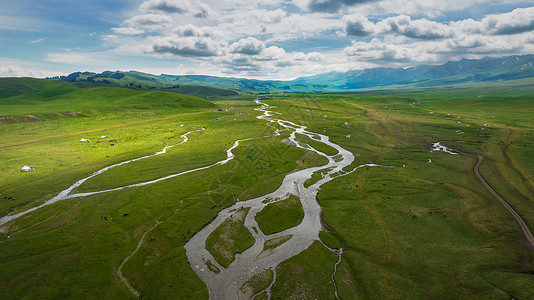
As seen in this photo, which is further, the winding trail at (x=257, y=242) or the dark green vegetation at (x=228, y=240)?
the dark green vegetation at (x=228, y=240)

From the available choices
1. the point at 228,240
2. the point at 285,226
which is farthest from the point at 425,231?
the point at 228,240

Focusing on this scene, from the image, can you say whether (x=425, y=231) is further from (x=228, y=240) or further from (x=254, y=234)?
(x=228, y=240)

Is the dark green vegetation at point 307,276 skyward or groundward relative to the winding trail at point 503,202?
groundward

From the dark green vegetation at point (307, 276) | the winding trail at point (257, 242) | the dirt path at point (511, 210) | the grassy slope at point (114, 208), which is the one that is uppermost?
the grassy slope at point (114, 208)

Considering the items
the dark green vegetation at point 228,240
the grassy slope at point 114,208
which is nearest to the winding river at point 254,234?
the dark green vegetation at point 228,240

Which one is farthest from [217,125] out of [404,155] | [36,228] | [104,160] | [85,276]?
[85,276]

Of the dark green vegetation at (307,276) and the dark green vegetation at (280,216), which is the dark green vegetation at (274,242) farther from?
the dark green vegetation at (307,276)

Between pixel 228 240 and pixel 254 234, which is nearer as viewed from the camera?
pixel 228 240

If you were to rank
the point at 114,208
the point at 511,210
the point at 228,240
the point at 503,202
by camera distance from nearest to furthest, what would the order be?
1. the point at 228,240
2. the point at 511,210
3. the point at 114,208
4. the point at 503,202
